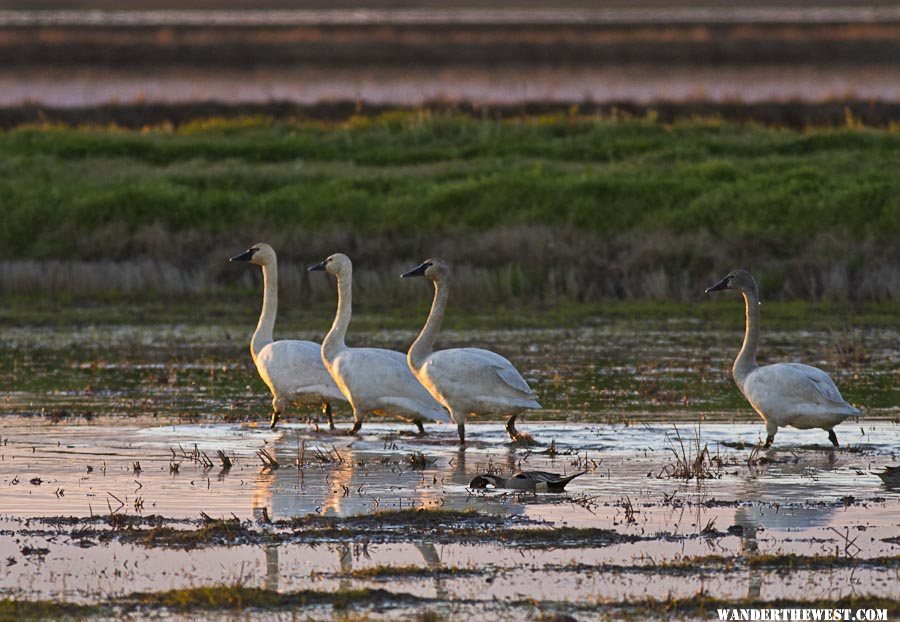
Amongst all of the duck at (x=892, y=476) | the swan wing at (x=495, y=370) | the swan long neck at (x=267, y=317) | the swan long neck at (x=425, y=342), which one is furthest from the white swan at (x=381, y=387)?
the duck at (x=892, y=476)

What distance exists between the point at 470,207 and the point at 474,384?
1858 cm

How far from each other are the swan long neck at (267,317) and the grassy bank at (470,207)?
844 centimetres

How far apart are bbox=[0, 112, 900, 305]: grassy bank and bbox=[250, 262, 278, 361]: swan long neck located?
8438 millimetres

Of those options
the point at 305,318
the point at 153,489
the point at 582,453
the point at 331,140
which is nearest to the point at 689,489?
the point at 582,453

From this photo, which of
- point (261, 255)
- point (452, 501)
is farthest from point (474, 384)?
point (261, 255)

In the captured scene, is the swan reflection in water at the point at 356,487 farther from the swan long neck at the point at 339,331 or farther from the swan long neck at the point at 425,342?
the swan long neck at the point at 339,331

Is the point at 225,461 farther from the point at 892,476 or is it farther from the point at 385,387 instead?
the point at 892,476

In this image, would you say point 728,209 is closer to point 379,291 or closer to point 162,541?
point 379,291

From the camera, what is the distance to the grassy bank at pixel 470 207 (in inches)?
1004

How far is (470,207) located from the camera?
30750 millimetres

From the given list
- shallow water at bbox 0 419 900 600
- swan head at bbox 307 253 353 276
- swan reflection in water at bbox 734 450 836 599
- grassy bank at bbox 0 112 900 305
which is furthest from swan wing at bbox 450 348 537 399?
grassy bank at bbox 0 112 900 305

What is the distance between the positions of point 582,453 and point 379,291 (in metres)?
13.3

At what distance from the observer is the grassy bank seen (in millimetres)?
25500

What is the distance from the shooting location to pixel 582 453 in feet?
37.7
